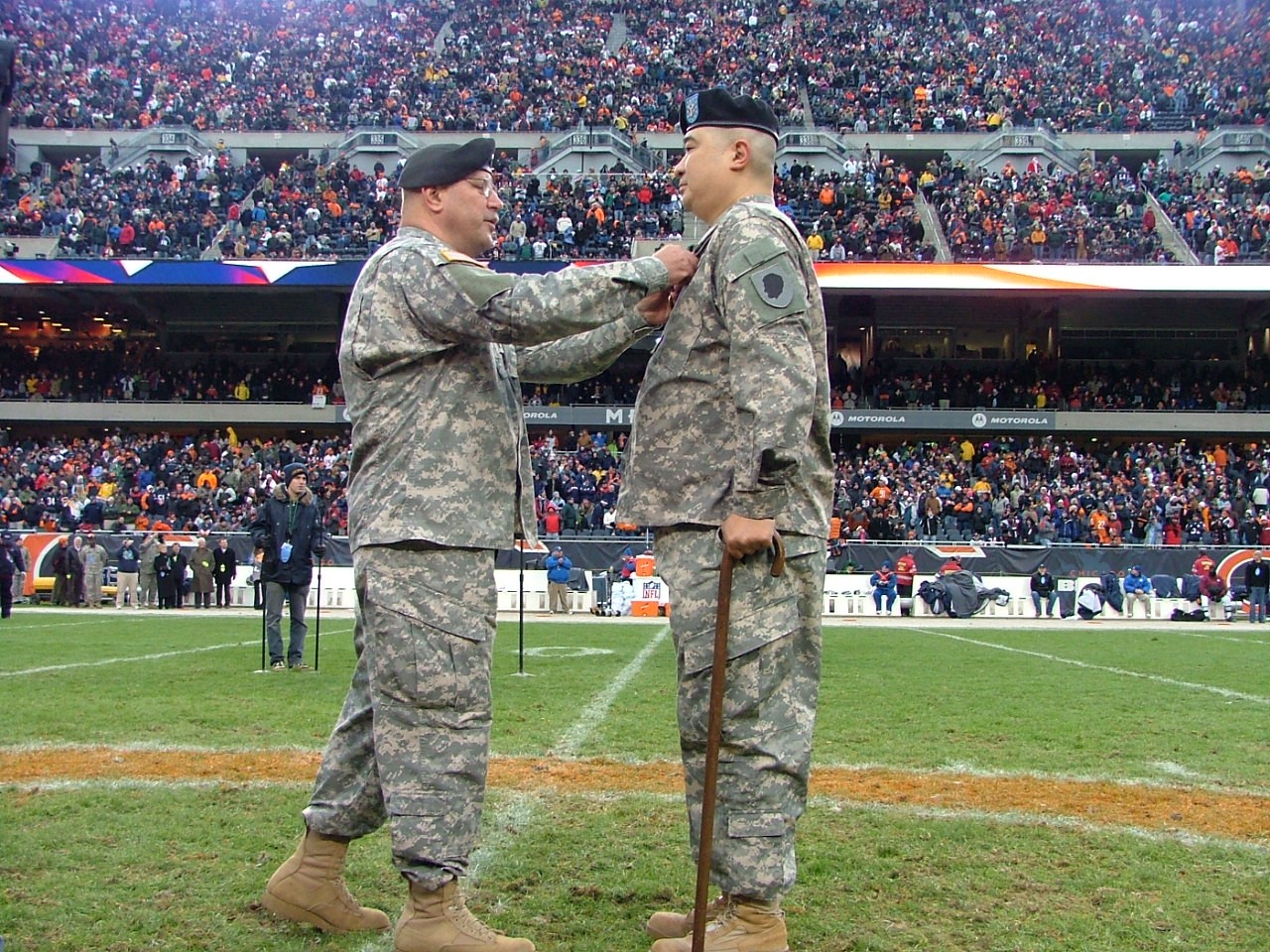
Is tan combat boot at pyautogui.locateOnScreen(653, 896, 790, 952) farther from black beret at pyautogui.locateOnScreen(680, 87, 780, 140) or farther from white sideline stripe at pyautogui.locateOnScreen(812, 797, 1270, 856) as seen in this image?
black beret at pyautogui.locateOnScreen(680, 87, 780, 140)

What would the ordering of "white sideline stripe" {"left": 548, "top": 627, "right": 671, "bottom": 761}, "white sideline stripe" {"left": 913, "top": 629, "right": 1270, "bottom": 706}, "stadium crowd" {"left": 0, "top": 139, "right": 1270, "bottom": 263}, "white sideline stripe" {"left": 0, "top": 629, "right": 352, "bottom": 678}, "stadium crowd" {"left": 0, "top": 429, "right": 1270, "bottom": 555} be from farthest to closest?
"stadium crowd" {"left": 0, "top": 139, "right": 1270, "bottom": 263}, "stadium crowd" {"left": 0, "top": 429, "right": 1270, "bottom": 555}, "white sideline stripe" {"left": 0, "top": 629, "right": 352, "bottom": 678}, "white sideline stripe" {"left": 913, "top": 629, "right": 1270, "bottom": 706}, "white sideline stripe" {"left": 548, "top": 627, "right": 671, "bottom": 761}

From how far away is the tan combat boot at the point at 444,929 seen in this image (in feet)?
10.9

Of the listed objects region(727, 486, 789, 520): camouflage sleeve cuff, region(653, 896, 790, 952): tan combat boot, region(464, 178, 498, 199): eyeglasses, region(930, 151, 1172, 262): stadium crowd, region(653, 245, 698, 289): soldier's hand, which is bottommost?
region(653, 896, 790, 952): tan combat boot

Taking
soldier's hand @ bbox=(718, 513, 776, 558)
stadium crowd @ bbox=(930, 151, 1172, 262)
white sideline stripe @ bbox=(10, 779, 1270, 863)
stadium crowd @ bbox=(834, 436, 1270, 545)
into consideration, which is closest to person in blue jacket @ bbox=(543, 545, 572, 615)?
stadium crowd @ bbox=(834, 436, 1270, 545)

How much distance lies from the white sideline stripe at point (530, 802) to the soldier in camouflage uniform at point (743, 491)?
3.40ft

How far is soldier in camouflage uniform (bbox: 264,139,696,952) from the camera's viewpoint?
3.39 meters

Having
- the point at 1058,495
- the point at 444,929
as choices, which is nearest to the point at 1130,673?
the point at 444,929

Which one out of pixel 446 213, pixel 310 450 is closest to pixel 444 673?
pixel 446 213

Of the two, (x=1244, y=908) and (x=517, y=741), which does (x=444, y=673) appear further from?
(x=517, y=741)

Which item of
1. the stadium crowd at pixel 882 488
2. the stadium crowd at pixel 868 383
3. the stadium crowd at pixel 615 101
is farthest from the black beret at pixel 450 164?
the stadium crowd at pixel 868 383

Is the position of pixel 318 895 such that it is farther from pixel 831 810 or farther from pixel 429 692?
pixel 831 810

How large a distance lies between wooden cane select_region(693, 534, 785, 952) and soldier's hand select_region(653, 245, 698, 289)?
2.80 ft

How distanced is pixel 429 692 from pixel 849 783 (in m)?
2.96

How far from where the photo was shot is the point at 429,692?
11.2 feet
